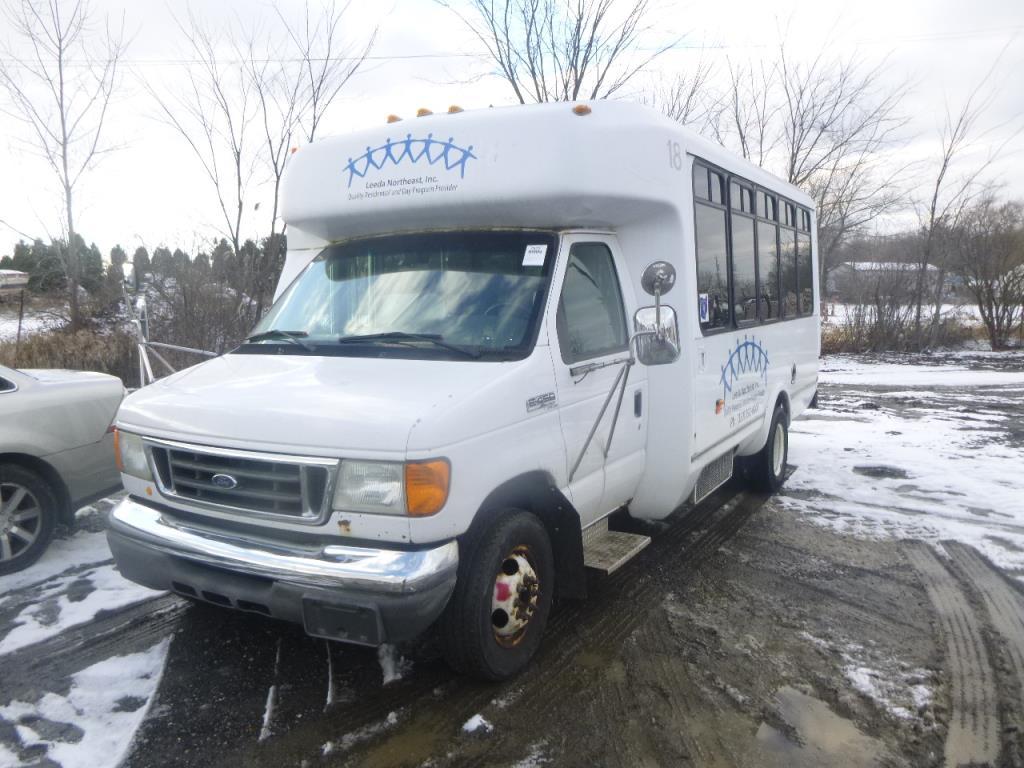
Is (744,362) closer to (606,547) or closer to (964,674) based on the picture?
(606,547)

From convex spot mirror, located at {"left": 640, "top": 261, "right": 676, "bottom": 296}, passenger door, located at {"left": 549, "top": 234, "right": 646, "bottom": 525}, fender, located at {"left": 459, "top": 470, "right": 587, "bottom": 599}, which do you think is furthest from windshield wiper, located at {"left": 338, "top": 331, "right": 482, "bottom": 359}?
convex spot mirror, located at {"left": 640, "top": 261, "right": 676, "bottom": 296}

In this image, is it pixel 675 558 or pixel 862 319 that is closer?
pixel 675 558

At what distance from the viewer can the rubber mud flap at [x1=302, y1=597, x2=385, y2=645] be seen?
9.67 ft

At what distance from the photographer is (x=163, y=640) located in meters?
4.07

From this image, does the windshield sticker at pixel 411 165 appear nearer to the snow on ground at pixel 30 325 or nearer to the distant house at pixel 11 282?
the snow on ground at pixel 30 325

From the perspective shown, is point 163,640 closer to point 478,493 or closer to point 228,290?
point 478,493

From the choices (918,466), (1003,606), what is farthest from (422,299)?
(918,466)

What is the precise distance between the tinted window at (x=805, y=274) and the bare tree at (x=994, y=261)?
1541 cm

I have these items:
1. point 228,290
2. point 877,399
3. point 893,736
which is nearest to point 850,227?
point 877,399

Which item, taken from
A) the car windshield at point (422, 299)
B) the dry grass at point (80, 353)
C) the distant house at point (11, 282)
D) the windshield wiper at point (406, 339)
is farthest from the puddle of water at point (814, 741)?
the distant house at point (11, 282)

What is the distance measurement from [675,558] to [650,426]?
1207 mm

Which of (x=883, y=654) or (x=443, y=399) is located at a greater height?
(x=443, y=399)

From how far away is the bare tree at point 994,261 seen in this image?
2016cm

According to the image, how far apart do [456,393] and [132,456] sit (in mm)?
1720
